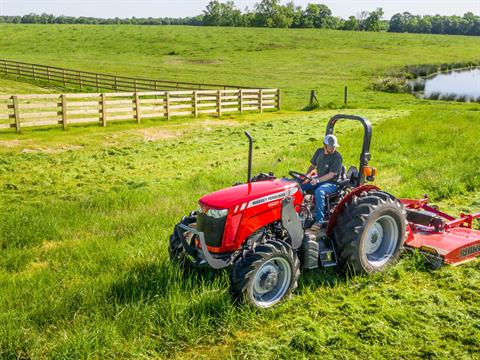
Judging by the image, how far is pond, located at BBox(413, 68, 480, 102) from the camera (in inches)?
1475

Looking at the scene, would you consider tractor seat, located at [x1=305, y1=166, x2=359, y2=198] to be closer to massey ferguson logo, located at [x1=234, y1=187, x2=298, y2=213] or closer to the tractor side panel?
massey ferguson logo, located at [x1=234, y1=187, x2=298, y2=213]

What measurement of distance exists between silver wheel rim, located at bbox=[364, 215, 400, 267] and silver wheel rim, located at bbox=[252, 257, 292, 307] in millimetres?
1263

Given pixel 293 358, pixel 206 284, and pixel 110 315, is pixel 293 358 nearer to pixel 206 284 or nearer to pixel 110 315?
pixel 206 284


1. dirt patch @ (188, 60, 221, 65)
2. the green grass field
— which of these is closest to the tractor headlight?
the green grass field

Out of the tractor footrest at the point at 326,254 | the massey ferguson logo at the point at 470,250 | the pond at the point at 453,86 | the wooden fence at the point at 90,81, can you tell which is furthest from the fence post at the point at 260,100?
the tractor footrest at the point at 326,254

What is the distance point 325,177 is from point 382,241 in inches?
40.9

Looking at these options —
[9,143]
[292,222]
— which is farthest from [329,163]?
[9,143]

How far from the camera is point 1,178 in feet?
34.1

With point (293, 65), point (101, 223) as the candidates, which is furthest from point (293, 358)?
point (293, 65)

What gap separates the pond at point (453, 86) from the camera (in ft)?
123

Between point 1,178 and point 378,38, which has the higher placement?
point 378,38

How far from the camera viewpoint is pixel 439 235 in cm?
622

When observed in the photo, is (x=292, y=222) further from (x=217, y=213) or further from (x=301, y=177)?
(x=217, y=213)

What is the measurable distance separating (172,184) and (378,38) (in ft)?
294
